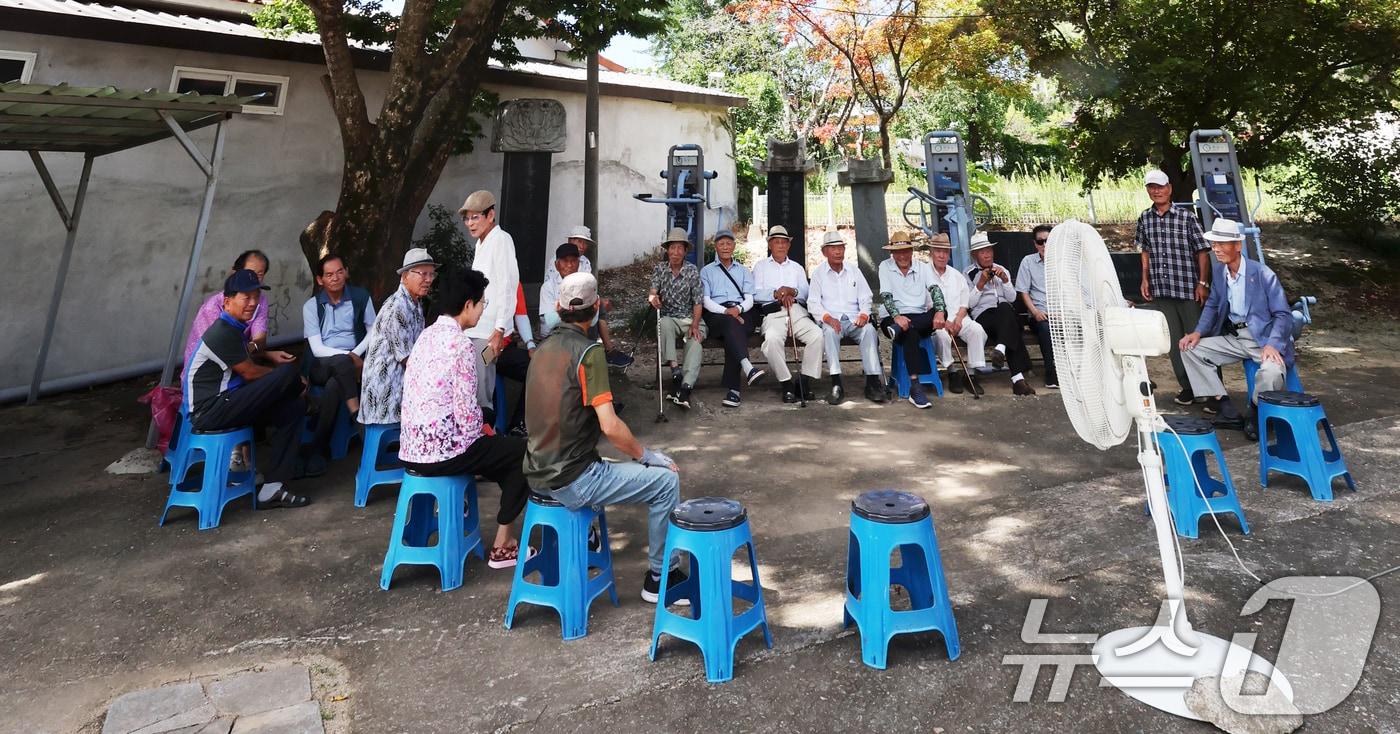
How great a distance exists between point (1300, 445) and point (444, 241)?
25.5 feet

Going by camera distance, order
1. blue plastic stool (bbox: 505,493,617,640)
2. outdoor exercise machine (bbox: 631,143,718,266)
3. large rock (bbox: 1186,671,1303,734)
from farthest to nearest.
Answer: outdoor exercise machine (bbox: 631,143,718,266), blue plastic stool (bbox: 505,493,617,640), large rock (bbox: 1186,671,1303,734)

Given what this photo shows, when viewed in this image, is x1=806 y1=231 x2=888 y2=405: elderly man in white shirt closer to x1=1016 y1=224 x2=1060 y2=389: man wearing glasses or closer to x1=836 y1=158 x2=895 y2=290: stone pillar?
x1=1016 y1=224 x2=1060 y2=389: man wearing glasses

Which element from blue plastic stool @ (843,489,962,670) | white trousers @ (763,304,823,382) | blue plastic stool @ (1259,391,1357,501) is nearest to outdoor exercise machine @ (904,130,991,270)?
white trousers @ (763,304,823,382)

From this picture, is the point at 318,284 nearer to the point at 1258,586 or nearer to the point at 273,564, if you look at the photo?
the point at 273,564

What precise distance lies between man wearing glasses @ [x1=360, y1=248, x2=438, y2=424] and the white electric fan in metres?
3.20

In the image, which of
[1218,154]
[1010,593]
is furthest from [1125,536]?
[1218,154]

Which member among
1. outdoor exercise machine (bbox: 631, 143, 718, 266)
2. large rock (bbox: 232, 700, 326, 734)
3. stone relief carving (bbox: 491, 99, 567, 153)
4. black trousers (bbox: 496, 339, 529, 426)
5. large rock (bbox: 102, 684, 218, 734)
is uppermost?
stone relief carving (bbox: 491, 99, 567, 153)

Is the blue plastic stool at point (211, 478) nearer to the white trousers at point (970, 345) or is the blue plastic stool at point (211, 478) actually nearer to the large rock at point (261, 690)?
the large rock at point (261, 690)

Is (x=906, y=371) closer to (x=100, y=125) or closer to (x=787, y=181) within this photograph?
(x=787, y=181)

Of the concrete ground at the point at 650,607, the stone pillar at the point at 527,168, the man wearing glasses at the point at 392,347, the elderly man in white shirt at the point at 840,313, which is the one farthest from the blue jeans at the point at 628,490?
the stone pillar at the point at 527,168

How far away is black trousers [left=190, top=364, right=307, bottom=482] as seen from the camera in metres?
4.32

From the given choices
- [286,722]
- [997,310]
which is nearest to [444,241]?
[997,310]

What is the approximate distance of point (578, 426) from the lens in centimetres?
320

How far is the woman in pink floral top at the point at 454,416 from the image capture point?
3564 mm
